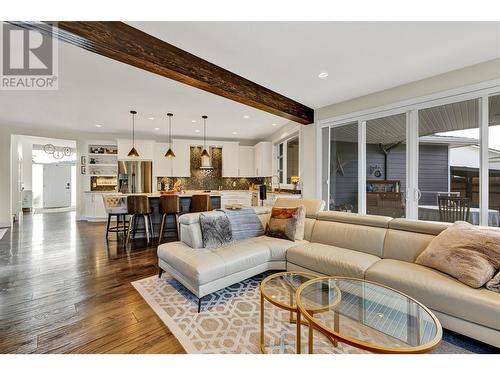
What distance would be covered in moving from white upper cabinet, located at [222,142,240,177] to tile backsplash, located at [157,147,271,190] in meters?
0.40

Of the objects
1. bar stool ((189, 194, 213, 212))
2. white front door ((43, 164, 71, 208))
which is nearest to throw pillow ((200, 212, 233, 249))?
bar stool ((189, 194, 213, 212))

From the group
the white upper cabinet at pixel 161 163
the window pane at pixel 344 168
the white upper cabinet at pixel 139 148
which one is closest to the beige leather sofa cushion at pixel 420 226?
the window pane at pixel 344 168

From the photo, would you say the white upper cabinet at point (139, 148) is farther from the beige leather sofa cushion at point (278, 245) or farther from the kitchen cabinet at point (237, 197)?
the beige leather sofa cushion at point (278, 245)

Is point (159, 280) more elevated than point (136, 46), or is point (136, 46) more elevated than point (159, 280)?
point (136, 46)

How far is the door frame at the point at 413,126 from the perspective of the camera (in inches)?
113

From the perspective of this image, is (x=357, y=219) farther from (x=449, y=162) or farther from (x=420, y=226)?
(x=449, y=162)

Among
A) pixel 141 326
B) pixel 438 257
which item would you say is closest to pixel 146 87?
pixel 141 326

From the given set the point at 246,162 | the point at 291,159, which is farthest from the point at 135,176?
the point at 291,159

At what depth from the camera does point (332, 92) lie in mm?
3807

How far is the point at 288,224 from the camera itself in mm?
3092

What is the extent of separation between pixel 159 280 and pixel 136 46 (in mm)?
2576

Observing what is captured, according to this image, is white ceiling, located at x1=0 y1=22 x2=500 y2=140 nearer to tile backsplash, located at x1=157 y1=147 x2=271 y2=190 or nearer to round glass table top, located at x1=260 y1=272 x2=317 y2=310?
round glass table top, located at x1=260 y1=272 x2=317 y2=310

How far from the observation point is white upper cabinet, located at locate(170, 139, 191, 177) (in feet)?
23.5

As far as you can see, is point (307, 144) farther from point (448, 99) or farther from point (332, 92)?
point (448, 99)
